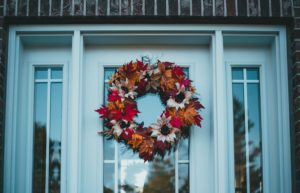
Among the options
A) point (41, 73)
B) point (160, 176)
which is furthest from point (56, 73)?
point (160, 176)

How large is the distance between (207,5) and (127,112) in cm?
93

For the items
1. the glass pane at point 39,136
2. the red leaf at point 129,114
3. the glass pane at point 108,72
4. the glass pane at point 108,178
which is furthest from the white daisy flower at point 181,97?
the glass pane at point 39,136

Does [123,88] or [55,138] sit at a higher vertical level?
[123,88]

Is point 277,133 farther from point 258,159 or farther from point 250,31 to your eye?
point 250,31

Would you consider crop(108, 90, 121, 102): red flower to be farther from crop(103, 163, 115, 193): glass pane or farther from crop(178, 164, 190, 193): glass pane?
crop(178, 164, 190, 193): glass pane

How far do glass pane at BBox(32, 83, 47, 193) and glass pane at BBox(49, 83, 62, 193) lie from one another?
0.16ft

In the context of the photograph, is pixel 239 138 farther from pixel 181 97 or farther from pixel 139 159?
pixel 139 159

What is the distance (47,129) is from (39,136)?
0.08 m

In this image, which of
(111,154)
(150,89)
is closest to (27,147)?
(111,154)

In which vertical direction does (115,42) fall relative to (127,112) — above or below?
above

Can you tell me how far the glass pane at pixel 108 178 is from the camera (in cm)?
426

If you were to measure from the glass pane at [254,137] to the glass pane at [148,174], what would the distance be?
1.85 feet

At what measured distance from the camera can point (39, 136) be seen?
14.1 feet

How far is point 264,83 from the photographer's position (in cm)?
434
